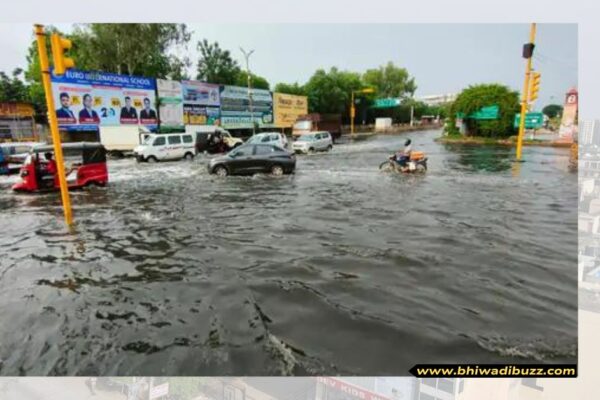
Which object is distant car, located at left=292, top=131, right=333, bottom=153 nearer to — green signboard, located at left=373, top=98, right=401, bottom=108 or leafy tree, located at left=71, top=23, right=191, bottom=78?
leafy tree, located at left=71, top=23, right=191, bottom=78

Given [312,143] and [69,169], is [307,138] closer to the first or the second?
[312,143]

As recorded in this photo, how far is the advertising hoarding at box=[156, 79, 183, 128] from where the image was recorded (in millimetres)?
23906

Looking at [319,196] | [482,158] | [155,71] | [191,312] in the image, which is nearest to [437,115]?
[482,158]

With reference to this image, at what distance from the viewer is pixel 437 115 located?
1619 inches

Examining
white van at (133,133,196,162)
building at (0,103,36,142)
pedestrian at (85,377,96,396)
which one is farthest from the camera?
building at (0,103,36,142)

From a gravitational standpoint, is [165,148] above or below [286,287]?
above

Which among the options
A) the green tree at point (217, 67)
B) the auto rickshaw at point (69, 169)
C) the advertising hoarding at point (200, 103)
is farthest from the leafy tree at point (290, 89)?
the auto rickshaw at point (69, 169)

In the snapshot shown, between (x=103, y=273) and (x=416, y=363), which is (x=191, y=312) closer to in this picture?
(x=103, y=273)

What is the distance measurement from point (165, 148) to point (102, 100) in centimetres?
561

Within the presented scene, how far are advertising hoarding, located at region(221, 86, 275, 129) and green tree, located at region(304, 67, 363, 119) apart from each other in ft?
21.3

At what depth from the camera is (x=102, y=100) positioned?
2064 cm

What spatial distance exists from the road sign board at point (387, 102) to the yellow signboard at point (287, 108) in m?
7.18

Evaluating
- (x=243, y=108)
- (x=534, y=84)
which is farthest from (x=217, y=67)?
(x=534, y=84)

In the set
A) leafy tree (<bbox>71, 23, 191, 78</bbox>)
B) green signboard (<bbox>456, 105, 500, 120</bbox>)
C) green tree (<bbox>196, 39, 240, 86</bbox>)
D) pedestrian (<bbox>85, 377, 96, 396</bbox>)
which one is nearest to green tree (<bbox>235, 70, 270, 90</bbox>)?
green tree (<bbox>196, 39, 240, 86</bbox>)
